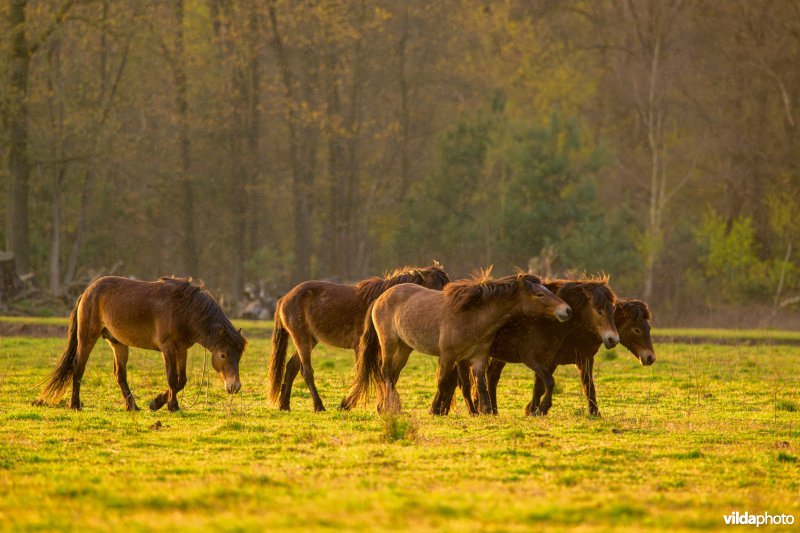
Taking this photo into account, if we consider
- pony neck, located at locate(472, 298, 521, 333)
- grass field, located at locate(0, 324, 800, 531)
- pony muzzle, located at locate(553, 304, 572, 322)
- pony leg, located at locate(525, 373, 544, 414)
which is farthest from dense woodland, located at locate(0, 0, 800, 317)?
pony muzzle, located at locate(553, 304, 572, 322)

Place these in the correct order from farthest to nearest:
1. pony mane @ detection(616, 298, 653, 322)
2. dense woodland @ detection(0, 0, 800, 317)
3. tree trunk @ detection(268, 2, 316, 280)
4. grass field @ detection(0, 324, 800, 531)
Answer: tree trunk @ detection(268, 2, 316, 280), dense woodland @ detection(0, 0, 800, 317), pony mane @ detection(616, 298, 653, 322), grass field @ detection(0, 324, 800, 531)

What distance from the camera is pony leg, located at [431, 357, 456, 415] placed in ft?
43.7

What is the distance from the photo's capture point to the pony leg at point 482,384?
43.1ft

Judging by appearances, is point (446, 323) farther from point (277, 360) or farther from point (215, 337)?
point (277, 360)

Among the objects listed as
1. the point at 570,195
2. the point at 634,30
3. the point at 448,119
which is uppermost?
the point at 634,30

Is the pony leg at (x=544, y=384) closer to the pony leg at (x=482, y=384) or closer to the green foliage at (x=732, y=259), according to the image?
the pony leg at (x=482, y=384)

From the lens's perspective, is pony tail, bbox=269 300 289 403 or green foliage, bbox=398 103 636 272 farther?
green foliage, bbox=398 103 636 272

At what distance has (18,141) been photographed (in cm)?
3909

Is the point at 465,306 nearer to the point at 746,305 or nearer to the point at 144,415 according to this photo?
the point at 144,415

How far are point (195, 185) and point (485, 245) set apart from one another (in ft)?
41.1

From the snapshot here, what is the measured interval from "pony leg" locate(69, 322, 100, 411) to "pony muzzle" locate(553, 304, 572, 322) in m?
5.58

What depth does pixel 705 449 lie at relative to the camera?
10930 mm

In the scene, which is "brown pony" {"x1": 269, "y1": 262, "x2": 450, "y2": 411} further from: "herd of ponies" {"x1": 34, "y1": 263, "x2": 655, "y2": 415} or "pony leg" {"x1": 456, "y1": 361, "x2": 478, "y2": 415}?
"pony leg" {"x1": 456, "y1": 361, "x2": 478, "y2": 415}

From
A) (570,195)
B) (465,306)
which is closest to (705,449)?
(465,306)
